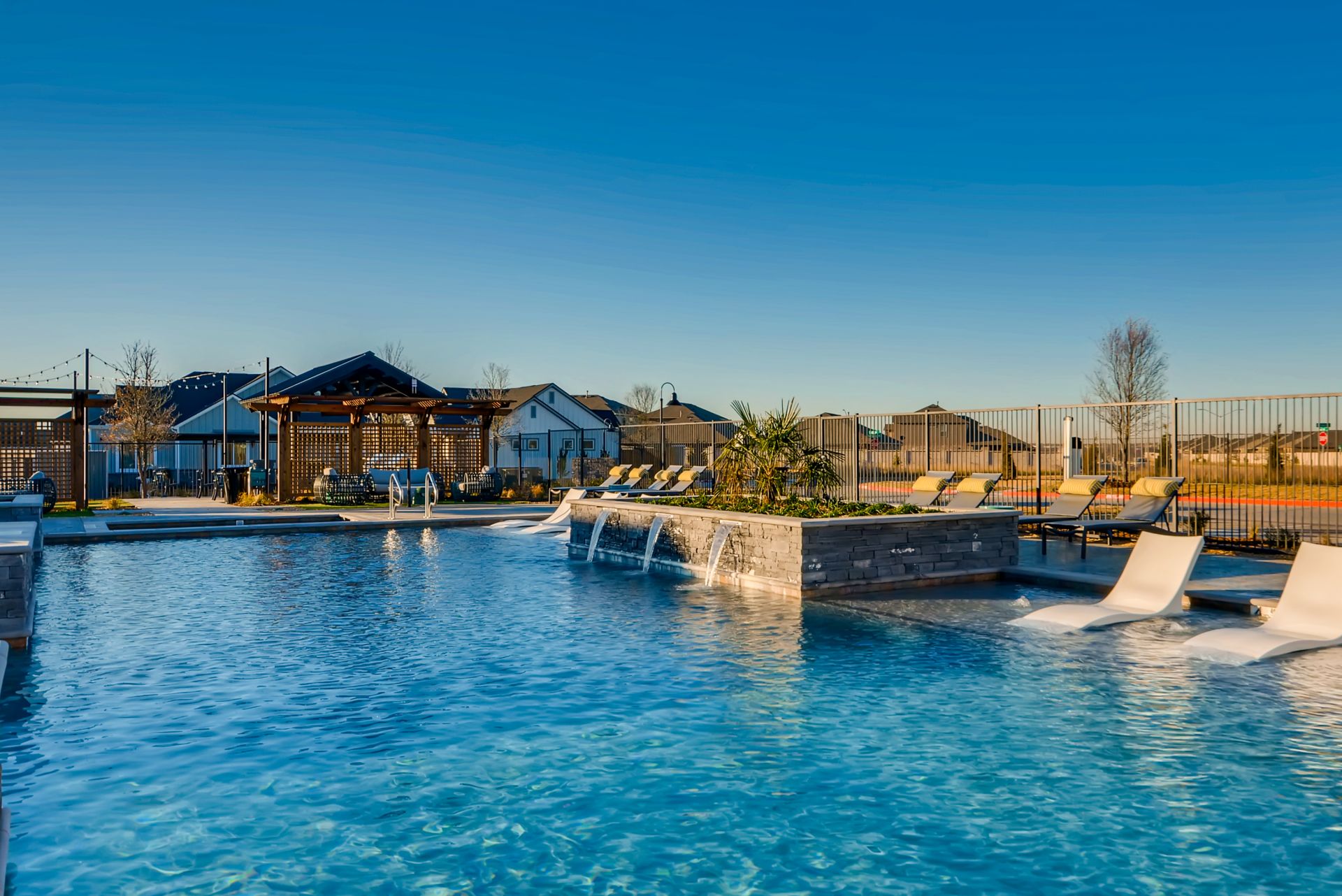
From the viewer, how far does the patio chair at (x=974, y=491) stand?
1370 cm

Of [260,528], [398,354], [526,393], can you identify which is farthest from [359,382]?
[398,354]

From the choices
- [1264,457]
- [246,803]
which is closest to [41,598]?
[246,803]

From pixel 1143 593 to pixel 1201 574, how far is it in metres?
2.67

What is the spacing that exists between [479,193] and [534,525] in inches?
349

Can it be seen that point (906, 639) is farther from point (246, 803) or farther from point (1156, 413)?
point (1156, 413)

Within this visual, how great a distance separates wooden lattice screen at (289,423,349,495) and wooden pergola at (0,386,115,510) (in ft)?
16.6

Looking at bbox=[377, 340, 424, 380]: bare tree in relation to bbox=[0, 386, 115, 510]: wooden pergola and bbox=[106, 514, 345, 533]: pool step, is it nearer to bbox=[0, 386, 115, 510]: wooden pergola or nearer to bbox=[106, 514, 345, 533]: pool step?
bbox=[0, 386, 115, 510]: wooden pergola

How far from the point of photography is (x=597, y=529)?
44.8 feet

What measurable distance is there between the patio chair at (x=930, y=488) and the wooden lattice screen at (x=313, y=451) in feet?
57.6

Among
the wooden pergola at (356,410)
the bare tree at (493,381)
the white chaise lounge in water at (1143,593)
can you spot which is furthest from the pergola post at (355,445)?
the bare tree at (493,381)

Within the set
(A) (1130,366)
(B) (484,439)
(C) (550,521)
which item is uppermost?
(A) (1130,366)

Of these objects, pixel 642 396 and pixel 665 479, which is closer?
pixel 665 479

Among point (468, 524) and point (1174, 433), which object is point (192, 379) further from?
point (1174, 433)

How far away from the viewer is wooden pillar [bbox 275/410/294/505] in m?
24.9
